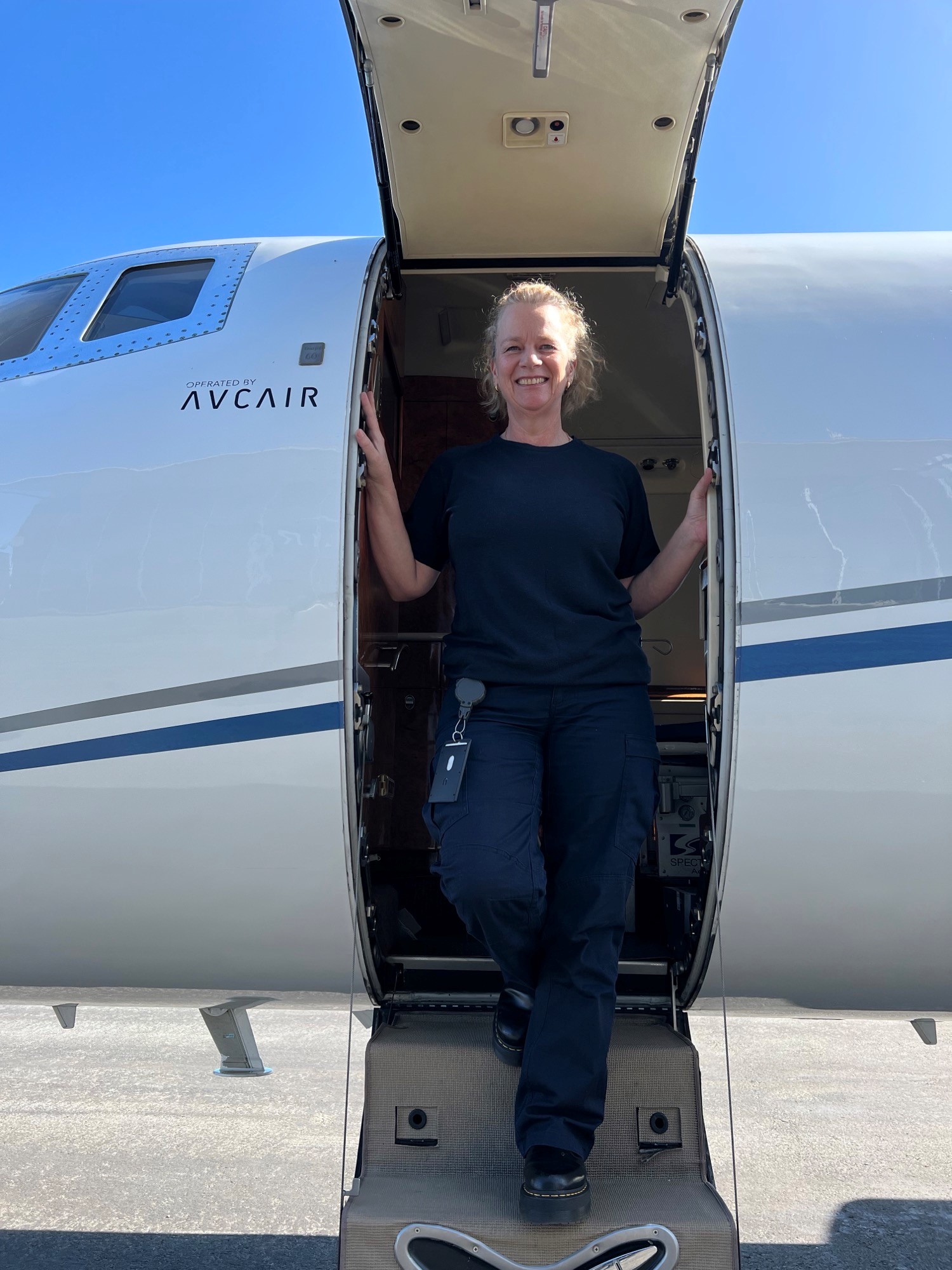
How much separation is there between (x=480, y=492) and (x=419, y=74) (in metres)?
1.10

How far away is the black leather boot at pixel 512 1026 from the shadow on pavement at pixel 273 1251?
1883 millimetres

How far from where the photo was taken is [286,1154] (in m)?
4.76

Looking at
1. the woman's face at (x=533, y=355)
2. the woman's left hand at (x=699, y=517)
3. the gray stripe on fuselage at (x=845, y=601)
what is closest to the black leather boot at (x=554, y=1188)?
Result: the gray stripe on fuselage at (x=845, y=601)

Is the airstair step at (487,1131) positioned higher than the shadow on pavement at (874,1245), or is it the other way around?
the airstair step at (487,1131)

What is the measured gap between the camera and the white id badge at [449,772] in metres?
2.28

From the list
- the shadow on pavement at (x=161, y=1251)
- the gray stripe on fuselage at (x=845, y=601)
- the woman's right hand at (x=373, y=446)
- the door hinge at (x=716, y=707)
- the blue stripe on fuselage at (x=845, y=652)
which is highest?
the woman's right hand at (x=373, y=446)

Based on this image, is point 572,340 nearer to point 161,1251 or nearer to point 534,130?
point 534,130

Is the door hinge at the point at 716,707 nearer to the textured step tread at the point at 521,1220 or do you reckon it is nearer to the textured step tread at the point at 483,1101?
the textured step tread at the point at 483,1101

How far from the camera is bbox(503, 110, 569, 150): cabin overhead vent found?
2598 millimetres

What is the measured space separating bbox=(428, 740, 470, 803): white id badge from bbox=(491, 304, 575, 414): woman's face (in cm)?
98

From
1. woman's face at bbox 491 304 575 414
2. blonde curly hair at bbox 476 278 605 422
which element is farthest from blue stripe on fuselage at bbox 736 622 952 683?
blonde curly hair at bbox 476 278 605 422

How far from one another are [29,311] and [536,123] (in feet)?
5.89

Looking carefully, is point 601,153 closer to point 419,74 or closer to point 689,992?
point 419,74

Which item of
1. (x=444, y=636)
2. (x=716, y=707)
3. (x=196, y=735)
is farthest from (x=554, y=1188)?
(x=444, y=636)
